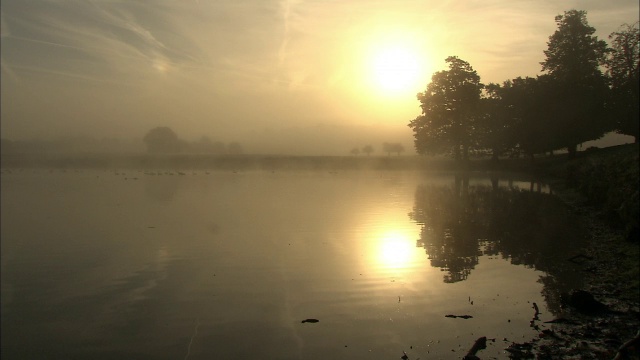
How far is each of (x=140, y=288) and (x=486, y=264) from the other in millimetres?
12423

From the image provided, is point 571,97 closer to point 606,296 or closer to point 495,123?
point 495,123

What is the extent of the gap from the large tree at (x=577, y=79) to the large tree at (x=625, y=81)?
1.48 metres

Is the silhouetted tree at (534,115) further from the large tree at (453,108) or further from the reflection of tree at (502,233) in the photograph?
the reflection of tree at (502,233)

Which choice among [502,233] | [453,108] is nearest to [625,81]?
[453,108]

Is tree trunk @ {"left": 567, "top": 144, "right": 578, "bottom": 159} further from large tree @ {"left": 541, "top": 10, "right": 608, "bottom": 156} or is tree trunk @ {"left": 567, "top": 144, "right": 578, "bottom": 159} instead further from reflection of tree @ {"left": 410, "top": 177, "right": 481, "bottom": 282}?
reflection of tree @ {"left": 410, "top": 177, "right": 481, "bottom": 282}

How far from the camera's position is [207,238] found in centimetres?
2377

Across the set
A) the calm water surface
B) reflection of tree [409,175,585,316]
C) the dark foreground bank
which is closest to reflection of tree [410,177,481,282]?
reflection of tree [409,175,585,316]

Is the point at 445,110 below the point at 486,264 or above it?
above

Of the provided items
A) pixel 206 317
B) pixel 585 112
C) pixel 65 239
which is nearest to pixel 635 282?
pixel 206 317

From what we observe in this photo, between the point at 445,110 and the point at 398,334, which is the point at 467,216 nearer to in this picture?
the point at 398,334

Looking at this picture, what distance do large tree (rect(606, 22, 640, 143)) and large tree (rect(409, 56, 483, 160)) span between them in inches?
896

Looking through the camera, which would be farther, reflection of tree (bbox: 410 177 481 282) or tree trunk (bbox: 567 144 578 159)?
tree trunk (bbox: 567 144 578 159)

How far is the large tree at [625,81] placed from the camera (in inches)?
2411

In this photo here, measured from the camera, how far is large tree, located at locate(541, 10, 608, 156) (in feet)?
205
